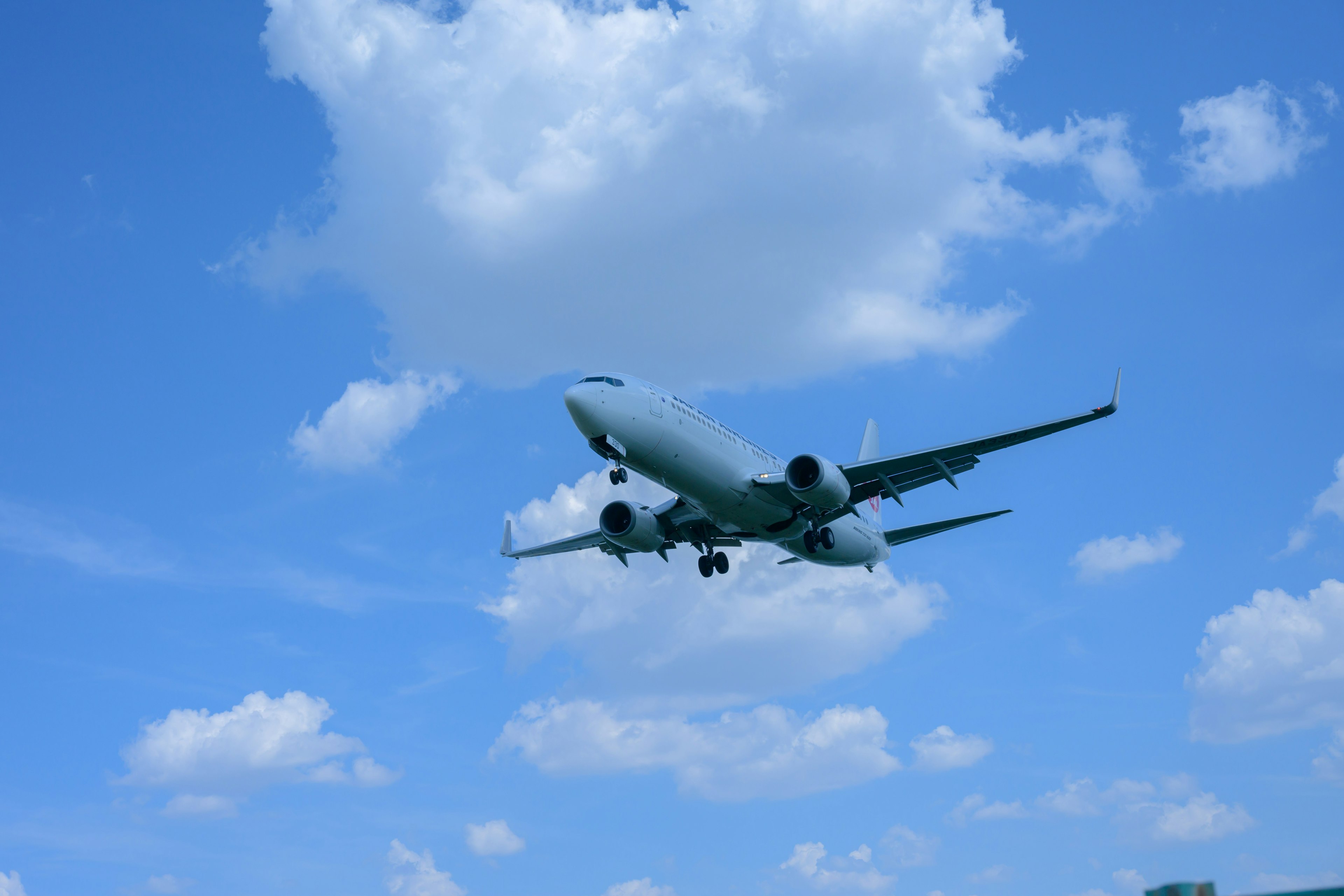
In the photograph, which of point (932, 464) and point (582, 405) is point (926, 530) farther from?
point (582, 405)

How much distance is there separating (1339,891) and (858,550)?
36348mm

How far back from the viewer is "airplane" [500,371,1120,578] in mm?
35219

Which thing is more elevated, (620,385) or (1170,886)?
(620,385)

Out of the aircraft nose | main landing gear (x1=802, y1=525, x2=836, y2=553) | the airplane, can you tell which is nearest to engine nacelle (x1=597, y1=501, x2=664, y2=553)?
the airplane

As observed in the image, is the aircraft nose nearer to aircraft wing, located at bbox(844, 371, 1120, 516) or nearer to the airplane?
the airplane

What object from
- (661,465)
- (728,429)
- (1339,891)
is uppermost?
(728,429)

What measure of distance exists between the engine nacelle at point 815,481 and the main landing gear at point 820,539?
12.2ft

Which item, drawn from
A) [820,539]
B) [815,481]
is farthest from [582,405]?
[820,539]

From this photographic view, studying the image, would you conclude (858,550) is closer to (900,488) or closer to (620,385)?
(900,488)

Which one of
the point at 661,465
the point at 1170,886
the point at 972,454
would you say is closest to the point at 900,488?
the point at 972,454

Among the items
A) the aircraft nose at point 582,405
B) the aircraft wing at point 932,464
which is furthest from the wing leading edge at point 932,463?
the aircraft nose at point 582,405

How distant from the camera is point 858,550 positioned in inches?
1811

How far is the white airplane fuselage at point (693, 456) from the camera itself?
1362 inches

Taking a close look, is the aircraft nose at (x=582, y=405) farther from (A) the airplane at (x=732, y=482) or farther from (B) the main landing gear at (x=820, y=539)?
(B) the main landing gear at (x=820, y=539)
